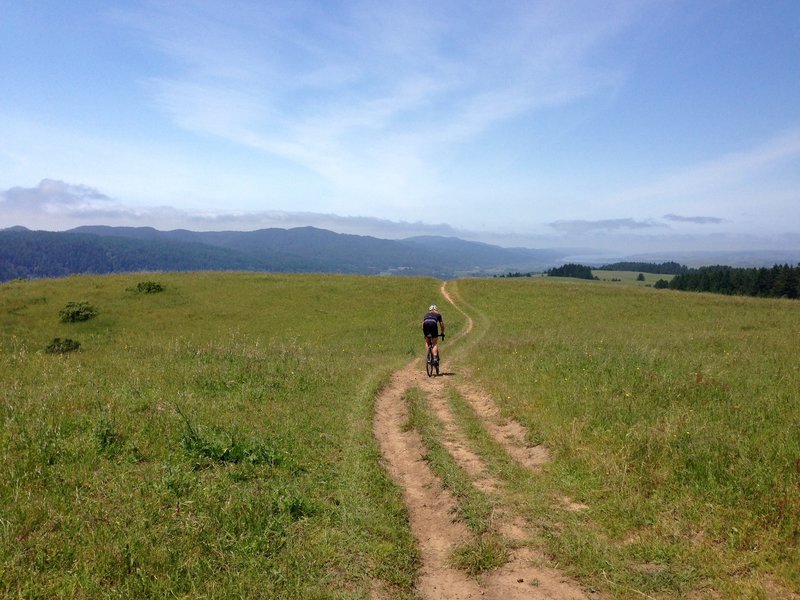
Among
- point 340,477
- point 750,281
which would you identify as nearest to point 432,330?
point 340,477

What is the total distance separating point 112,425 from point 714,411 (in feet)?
38.8

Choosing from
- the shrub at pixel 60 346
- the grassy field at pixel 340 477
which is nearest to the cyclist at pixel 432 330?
the grassy field at pixel 340 477

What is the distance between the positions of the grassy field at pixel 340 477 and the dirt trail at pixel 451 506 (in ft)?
0.79

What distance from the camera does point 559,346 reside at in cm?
1977

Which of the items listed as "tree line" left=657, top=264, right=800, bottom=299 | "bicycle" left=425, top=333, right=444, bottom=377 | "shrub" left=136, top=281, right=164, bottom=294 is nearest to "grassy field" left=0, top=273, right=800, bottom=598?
"bicycle" left=425, top=333, right=444, bottom=377

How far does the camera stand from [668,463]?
7.67m

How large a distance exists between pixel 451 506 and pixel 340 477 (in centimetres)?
211

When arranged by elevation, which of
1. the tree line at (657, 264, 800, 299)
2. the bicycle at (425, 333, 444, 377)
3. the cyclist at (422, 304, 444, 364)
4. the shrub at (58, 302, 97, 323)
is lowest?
the shrub at (58, 302, 97, 323)

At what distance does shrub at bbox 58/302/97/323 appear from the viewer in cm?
3626

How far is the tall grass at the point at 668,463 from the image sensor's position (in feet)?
18.2

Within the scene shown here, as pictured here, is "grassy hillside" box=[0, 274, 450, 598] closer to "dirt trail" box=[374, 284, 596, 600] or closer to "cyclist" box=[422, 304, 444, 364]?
"dirt trail" box=[374, 284, 596, 600]

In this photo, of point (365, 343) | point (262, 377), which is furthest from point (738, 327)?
point (262, 377)

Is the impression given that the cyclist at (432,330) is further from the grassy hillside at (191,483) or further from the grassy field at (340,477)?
the grassy hillside at (191,483)

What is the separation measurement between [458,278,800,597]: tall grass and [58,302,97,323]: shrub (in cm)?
3488
